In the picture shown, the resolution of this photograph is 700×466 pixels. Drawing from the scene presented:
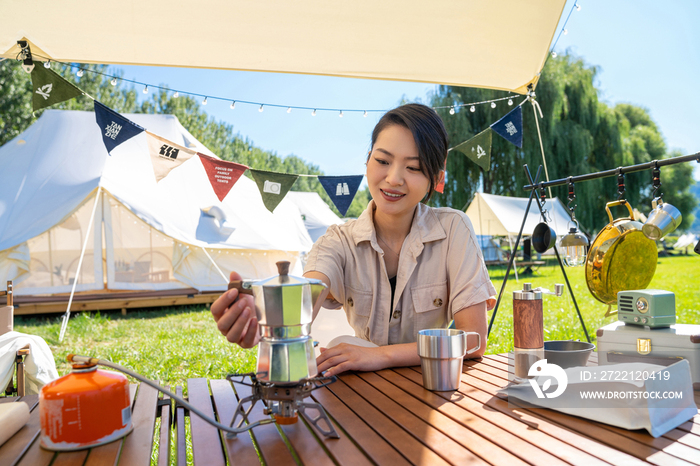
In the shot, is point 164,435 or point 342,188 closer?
point 164,435

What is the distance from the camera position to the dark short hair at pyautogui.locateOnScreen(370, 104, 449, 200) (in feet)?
5.47

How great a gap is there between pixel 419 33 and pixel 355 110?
1433mm

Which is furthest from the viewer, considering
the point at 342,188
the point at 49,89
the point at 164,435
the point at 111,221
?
the point at 111,221

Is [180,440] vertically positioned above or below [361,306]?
below

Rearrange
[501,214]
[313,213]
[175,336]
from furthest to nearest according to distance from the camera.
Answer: [313,213] < [501,214] < [175,336]

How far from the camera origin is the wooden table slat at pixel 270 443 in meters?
0.84

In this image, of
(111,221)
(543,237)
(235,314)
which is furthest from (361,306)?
(111,221)

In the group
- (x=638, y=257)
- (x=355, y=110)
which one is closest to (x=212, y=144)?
(x=355, y=110)

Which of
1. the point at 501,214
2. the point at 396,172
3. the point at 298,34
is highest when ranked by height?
the point at 298,34

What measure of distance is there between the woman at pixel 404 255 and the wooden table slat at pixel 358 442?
43 cm

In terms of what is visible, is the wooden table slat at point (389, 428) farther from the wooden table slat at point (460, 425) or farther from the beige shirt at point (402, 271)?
the beige shirt at point (402, 271)

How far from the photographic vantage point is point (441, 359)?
3.92ft

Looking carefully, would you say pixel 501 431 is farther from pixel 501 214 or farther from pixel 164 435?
pixel 501 214

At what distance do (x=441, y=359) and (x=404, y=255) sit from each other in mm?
662
